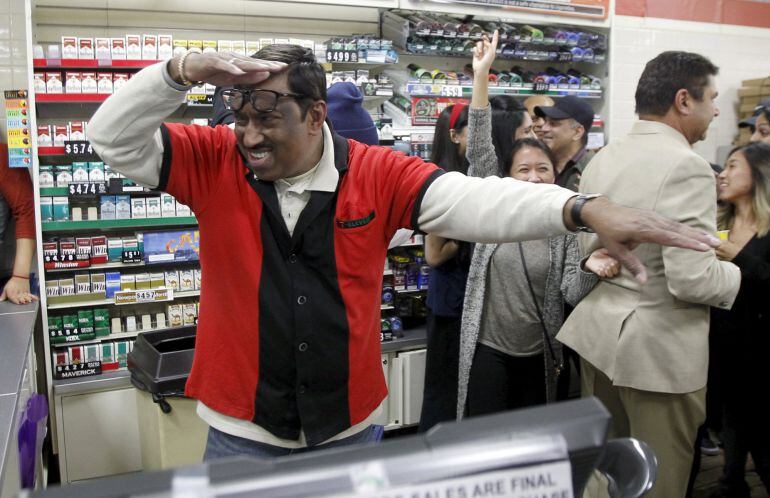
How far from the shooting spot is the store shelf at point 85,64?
3457mm

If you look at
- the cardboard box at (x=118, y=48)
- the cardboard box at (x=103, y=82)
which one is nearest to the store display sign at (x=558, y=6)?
the cardboard box at (x=118, y=48)

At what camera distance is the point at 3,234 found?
3.67 m

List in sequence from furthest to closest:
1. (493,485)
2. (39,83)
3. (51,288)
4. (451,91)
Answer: (451,91) < (51,288) < (39,83) < (493,485)

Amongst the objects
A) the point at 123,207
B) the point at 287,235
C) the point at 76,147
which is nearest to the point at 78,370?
the point at 123,207

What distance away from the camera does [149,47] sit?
363cm

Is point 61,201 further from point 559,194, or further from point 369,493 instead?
point 369,493

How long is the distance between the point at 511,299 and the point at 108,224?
2283 mm

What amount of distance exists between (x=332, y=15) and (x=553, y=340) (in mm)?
2793

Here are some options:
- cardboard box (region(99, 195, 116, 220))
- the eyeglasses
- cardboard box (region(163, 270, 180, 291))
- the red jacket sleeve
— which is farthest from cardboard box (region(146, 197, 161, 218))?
the eyeglasses

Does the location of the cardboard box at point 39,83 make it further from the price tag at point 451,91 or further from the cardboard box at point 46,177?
the price tag at point 451,91

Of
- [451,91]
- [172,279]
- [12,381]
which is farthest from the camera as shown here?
[451,91]

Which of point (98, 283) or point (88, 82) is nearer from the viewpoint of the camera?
point (88, 82)

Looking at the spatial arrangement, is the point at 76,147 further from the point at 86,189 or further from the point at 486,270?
the point at 486,270

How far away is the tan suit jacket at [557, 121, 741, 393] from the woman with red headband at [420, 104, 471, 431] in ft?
2.68
